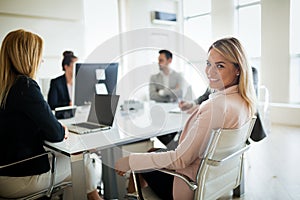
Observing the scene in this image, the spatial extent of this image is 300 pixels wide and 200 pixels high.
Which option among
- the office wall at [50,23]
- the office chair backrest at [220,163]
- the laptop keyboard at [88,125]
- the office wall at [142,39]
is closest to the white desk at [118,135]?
the laptop keyboard at [88,125]

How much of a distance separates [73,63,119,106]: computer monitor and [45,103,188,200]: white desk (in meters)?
0.21

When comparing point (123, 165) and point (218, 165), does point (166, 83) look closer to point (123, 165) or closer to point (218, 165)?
point (123, 165)

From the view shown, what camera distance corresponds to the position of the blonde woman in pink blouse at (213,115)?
127cm

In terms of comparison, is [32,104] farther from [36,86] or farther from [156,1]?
[156,1]

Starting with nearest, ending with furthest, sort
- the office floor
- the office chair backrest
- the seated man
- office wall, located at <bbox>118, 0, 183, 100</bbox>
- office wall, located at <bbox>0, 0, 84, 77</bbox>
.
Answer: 1. the office chair backrest
2. the office floor
3. office wall, located at <bbox>0, 0, 84, 77</bbox>
4. the seated man
5. office wall, located at <bbox>118, 0, 183, 100</bbox>

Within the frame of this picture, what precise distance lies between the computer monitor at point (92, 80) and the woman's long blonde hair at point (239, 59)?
1.24m

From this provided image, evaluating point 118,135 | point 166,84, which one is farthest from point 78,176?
point 166,84

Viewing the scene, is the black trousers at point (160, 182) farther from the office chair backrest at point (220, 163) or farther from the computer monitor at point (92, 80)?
the computer monitor at point (92, 80)

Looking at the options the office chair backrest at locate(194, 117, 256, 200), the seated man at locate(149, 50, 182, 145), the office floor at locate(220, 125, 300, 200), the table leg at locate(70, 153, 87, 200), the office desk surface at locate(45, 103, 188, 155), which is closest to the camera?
the office chair backrest at locate(194, 117, 256, 200)

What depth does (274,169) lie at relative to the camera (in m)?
2.77

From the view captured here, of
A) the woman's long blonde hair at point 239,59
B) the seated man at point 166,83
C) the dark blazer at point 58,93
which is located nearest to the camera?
the woman's long blonde hair at point 239,59

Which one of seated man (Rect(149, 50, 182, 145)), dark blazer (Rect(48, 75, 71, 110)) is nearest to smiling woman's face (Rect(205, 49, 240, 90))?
dark blazer (Rect(48, 75, 71, 110))

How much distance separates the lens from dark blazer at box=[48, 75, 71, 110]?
2.87m

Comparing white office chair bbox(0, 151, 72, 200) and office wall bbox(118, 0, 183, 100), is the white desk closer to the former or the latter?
white office chair bbox(0, 151, 72, 200)
